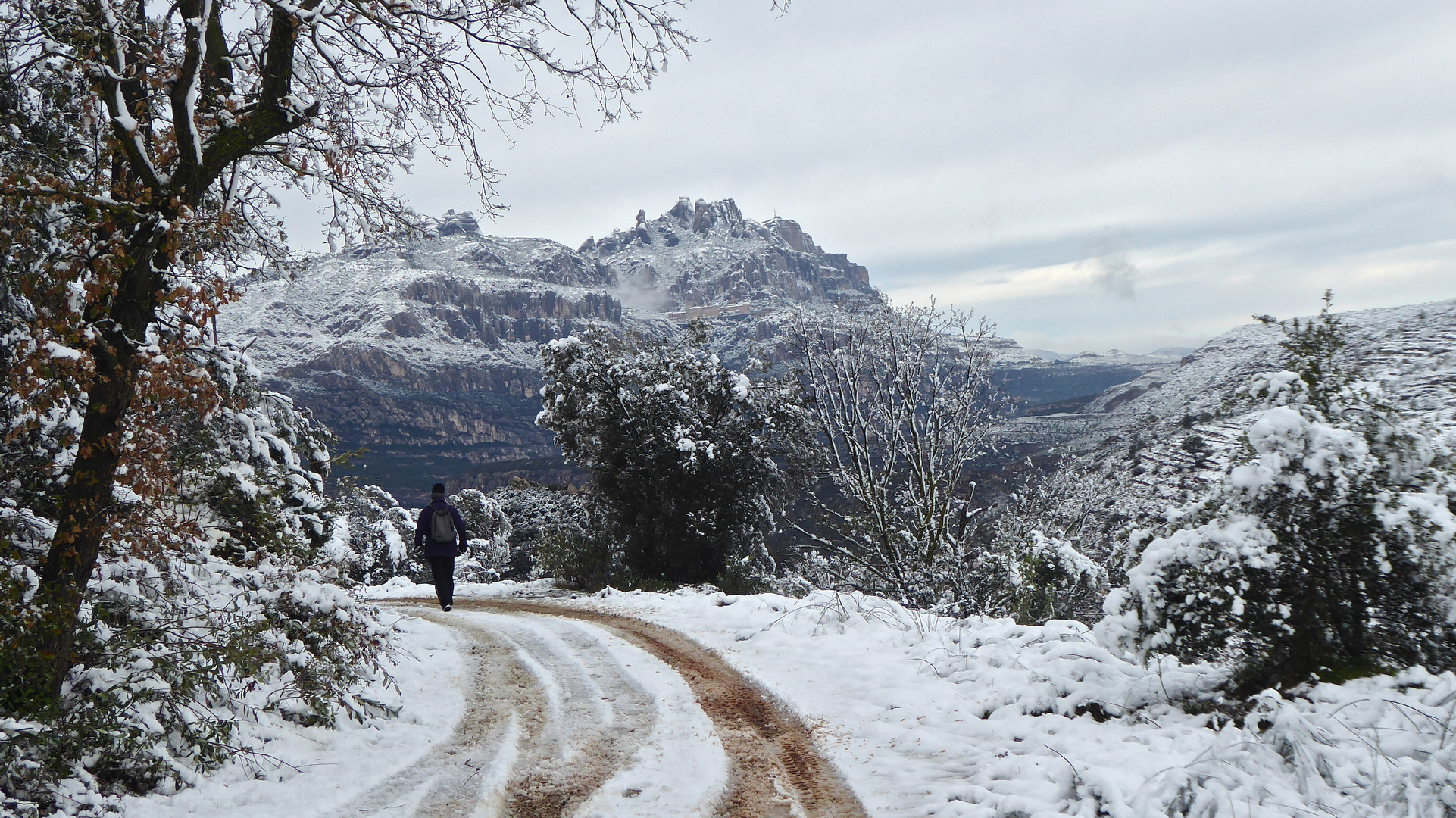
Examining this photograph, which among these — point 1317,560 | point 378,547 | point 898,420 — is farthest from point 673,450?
point 378,547

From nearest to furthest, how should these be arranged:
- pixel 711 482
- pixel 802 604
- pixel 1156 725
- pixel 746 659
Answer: pixel 1156 725 → pixel 746 659 → pixel 802 604 → pixel 711 482

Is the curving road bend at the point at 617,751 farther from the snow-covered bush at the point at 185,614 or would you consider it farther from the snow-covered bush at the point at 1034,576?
the snow-covered bush at the point at 1034,576

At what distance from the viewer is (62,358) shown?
3758 millimetres

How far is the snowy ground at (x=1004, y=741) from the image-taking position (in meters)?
3.49

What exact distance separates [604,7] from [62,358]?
438cm

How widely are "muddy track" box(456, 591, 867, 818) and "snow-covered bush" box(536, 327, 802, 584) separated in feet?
38.2

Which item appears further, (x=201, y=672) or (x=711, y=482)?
(x=711, y=482)

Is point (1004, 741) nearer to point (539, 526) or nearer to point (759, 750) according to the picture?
point (759, 750)

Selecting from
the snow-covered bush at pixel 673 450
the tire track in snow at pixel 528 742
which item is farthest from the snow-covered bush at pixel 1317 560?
the snow-covered bush at pixel 673 450

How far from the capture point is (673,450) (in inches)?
760

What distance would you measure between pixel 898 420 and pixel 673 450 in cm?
626

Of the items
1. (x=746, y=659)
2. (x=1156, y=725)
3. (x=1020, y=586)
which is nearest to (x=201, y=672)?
(x=746, y=659)

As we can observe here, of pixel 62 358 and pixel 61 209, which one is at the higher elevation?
pixel 61 209

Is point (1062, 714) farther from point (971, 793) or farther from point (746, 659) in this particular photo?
point (746, 659)
